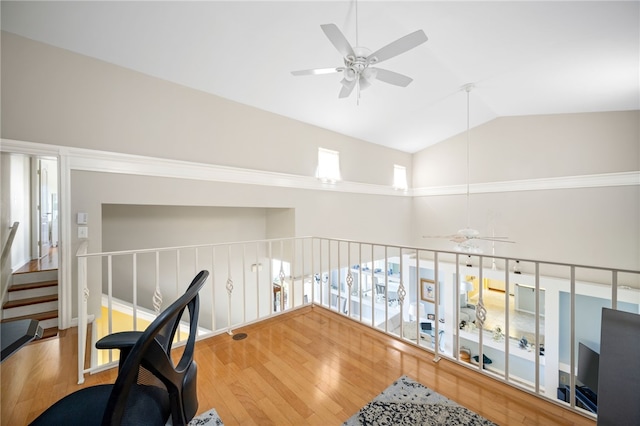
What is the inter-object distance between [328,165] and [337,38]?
128 inches

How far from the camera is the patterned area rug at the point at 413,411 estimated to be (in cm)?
157

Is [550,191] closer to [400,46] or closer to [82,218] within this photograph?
[400,46]

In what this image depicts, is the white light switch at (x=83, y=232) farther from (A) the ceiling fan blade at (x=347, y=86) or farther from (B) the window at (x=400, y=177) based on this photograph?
(B) the window at (x=400, y=177)

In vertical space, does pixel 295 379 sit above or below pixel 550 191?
below

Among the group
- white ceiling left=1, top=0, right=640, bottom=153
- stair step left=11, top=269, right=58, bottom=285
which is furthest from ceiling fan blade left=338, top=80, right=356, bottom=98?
stair step left=11, top=269, right=58, bottom=285

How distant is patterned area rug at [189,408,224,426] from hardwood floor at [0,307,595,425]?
1.5 inches

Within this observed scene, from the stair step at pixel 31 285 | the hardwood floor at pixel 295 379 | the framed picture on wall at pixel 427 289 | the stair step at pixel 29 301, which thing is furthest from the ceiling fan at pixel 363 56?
the framed picture on wall at pixel 427 289

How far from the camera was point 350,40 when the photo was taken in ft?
10.6

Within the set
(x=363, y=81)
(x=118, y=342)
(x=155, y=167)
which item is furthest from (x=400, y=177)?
(x=118, y=342)

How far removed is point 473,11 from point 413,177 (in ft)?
17.2

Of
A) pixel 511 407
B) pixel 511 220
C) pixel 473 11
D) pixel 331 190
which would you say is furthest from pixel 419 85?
pixel 511 407

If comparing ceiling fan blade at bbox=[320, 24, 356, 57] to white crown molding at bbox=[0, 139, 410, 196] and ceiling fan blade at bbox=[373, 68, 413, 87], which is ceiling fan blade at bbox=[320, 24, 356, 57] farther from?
white crown molding at bbox=[0, 139, 410, 196]

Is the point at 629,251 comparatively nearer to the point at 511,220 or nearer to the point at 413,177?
the point at 511,220

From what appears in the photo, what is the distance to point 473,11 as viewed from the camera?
2680 mm
